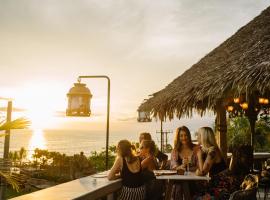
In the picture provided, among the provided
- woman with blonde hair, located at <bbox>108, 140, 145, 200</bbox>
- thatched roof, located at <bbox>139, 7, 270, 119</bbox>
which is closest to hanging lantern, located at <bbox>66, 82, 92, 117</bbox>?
woman with blonde hair, located at <bbox>108, 140, 145, 200</bbox>

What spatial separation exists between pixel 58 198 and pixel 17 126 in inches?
35.4

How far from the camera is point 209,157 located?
14.8 ft

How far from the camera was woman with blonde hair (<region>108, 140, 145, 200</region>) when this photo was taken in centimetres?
451

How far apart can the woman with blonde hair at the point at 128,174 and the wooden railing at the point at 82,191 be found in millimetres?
104

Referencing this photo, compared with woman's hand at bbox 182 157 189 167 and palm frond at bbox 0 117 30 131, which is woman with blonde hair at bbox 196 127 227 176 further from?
palm frond at bbox 0 117 30 131

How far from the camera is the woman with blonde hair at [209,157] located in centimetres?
452

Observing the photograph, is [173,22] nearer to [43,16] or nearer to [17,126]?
[43,16]

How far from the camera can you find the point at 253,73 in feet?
15.0

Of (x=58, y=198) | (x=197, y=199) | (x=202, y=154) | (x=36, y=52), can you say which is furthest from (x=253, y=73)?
(x=36, y=52)

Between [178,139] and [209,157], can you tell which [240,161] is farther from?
[209,157]

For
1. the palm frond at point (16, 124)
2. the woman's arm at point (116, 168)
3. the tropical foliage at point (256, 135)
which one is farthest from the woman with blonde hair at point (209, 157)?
the tropical foliage at point (256, 135)

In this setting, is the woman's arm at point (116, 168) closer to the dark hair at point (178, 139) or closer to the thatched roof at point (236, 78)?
the dark hair at point (178, 139)

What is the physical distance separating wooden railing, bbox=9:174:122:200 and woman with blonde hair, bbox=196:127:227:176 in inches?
42.3

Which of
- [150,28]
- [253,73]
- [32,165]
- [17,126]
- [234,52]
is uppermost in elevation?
[150,28]
